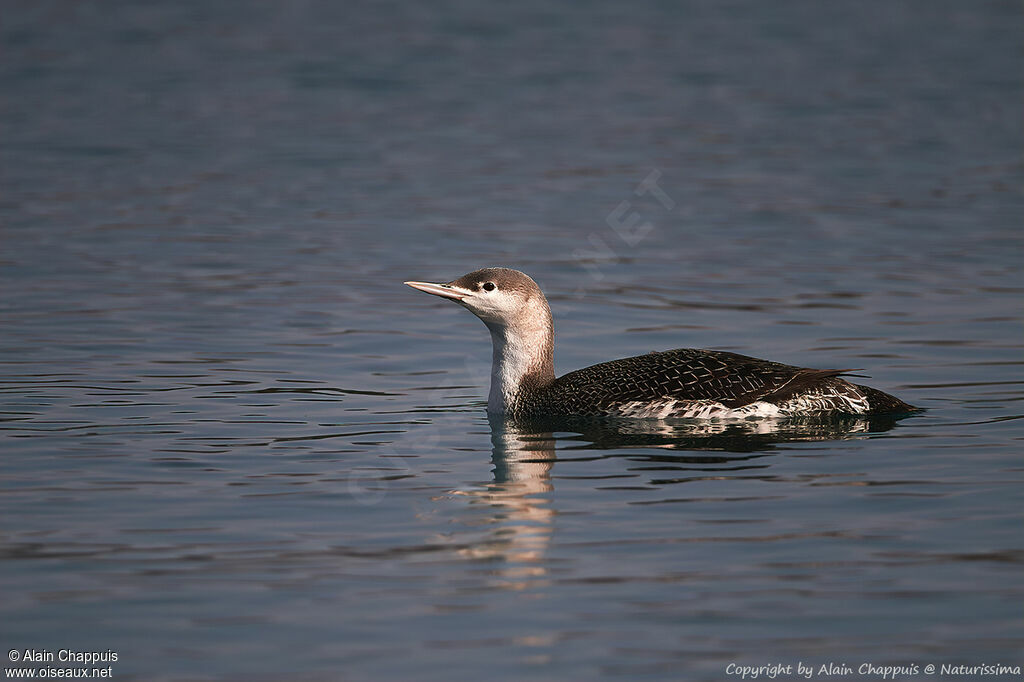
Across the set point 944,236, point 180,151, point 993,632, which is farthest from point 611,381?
point 180,151

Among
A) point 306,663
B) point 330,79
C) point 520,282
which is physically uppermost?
point 330,79

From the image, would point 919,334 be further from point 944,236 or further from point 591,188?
A: point 591,188

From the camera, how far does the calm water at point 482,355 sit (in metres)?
6.31

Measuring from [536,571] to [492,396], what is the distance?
361cm

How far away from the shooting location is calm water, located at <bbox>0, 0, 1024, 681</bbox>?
6309mm

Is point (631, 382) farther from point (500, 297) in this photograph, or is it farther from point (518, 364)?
point (500, 297)

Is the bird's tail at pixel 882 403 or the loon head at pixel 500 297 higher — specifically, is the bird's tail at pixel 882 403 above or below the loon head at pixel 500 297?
below

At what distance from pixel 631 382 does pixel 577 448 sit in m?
0.75

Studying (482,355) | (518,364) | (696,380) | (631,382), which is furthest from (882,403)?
(482,355)

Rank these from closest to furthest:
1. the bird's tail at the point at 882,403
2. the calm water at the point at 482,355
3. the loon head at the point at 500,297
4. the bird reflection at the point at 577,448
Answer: the calm water at the point at 482,355 < the bird reflection at the point at 577,448 < the bird's tail at the point at 882,403 < the loon head at the point at 500,297

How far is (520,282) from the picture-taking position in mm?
10227

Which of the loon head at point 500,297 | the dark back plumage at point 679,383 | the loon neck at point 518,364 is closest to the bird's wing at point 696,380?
the dark back plumage at point 679,383

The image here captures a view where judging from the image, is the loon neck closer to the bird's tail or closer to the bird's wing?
the bird's wing

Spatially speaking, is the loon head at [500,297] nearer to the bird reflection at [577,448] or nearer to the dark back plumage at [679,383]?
the dark back plumage at [679,383]
